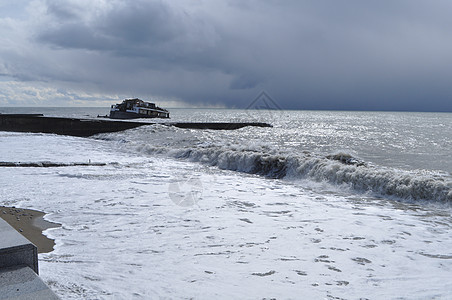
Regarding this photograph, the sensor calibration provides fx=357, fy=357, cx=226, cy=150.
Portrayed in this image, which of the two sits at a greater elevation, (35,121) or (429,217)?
(35,121)

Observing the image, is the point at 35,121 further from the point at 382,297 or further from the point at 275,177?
the point at 382,297

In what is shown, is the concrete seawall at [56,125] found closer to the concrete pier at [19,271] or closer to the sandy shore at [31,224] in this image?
the sandy shore at [31,224]

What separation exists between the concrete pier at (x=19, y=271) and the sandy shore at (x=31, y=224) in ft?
5.06

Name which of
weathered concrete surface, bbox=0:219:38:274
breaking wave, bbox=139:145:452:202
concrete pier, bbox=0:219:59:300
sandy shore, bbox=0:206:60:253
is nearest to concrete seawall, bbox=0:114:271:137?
breaking wave, bbox=139:145:452:202

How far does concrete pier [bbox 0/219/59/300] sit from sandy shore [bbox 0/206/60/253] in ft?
5.06

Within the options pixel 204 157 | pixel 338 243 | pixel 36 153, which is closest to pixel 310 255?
pixel 338 243

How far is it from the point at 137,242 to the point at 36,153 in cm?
1228

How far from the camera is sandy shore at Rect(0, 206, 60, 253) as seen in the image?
5160 mm

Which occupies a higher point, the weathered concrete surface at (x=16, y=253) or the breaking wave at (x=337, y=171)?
Result: the weathered concrete surface at (x=16, y=253)

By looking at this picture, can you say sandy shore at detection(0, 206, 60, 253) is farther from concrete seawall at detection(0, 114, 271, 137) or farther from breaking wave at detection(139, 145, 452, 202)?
concrete seawall at detection(0, 114, 271, 137)

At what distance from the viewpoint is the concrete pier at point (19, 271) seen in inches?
114

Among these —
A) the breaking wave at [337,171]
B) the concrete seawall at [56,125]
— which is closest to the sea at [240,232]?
the breaking wave at [337,171]

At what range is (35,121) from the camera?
30406mm

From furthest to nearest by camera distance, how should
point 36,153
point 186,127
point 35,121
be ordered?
1. point 186,127
2. point 35,121
3. point 36,153
